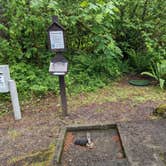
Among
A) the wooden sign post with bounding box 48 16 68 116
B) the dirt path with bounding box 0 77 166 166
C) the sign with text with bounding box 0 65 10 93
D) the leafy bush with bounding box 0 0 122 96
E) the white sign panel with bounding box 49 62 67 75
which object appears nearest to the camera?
the dirt path with bounding box 0 77 166 166

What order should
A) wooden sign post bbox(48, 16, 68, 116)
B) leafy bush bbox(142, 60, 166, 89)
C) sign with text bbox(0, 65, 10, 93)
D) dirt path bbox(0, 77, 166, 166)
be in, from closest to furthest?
dirt path bbox(0, 77, 166, 166)
wooden sign post bbox(48, 16, 68, 116)
sign with text bbox(0, 65, 10, 93)
leafy bush bbox(142, 60, 166, 89)

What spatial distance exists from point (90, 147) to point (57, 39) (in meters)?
1.62

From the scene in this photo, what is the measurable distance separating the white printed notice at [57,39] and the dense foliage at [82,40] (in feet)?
2.61

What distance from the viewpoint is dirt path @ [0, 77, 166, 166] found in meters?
3.18

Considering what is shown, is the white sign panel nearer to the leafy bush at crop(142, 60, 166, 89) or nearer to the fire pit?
the fire pit

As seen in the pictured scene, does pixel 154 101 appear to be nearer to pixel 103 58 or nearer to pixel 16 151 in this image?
pixel 103 58

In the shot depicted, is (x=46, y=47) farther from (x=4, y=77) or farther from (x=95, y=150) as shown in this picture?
(x=95, y=150)

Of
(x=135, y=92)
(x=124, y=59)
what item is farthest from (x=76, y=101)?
(x=124, y=59)

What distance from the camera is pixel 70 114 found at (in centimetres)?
406

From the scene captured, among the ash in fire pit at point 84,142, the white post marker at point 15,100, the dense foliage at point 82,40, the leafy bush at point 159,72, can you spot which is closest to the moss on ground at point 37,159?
the ash in fire pit at point 84,142

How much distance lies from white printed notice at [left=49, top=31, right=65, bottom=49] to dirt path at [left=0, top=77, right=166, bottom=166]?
1.17 meters

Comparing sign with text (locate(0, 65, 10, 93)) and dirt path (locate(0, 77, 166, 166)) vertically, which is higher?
sign with text (locate(0, 65, 10, 93))

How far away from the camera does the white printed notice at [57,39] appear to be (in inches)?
139

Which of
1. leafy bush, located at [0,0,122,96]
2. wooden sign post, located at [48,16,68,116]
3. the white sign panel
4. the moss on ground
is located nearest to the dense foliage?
leafy bush, located at [0,0,122,96]
